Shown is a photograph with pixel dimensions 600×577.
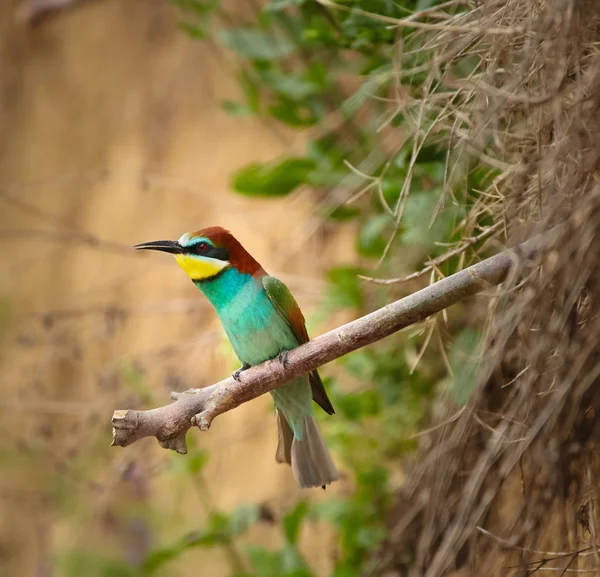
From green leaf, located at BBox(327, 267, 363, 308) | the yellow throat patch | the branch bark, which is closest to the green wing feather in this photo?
the yellow throat patch

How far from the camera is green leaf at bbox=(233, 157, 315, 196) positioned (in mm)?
2246

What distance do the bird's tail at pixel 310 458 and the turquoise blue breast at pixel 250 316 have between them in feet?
0.68

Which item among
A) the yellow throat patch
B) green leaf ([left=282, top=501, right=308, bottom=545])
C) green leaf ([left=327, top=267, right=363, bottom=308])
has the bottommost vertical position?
green leaf ([left=282, top=501, right=308, bottom=545])

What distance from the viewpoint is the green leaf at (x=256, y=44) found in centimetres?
230

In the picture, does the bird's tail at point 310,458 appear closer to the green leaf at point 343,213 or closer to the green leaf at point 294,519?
the green leaf at point 294,519

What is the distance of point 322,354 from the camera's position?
129cm

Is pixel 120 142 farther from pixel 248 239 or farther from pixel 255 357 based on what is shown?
pixel 255 357

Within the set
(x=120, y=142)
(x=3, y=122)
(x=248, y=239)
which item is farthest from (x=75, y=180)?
(x=248, y=239)

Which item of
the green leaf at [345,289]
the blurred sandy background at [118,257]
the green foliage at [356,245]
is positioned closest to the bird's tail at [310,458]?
the green foliage at [356,245]

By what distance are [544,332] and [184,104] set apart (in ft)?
8.85

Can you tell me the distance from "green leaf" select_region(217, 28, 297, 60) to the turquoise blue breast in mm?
904

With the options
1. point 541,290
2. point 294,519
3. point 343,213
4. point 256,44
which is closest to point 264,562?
point 294,519

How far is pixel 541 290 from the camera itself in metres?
1.05

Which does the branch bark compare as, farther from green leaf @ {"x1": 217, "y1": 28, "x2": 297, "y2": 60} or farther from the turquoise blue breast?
green leaf @ {"x1": 217, "y1": 28, "x2": 297, "y2": 60}
